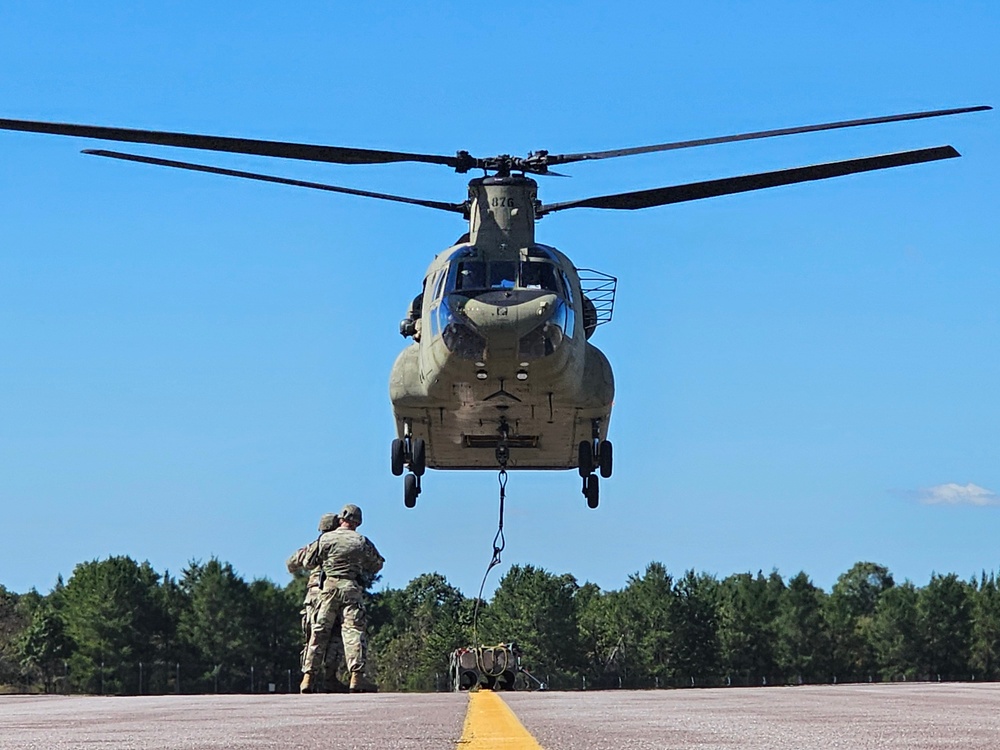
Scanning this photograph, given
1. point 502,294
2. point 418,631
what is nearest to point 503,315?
point 502,294

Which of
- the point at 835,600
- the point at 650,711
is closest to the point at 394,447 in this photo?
the point at 650,711

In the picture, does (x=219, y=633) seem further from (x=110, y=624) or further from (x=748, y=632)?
(x=748, y=632)

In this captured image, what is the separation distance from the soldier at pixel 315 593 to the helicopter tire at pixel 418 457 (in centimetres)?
571

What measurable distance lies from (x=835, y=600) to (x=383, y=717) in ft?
507

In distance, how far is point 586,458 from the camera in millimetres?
27641

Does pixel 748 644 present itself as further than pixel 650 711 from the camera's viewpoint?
Yes

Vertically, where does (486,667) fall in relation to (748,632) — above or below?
below

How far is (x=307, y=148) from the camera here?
2391 centimetres

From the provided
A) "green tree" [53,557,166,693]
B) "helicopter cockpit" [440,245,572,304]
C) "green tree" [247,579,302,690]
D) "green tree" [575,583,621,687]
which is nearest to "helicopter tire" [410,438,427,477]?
"helicopter cockpit" [440,245,572,304]

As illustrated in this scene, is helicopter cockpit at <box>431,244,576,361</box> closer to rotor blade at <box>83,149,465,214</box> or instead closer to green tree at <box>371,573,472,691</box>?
rotor blade at <box>83,149,465,214</box>

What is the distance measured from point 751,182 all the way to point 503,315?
15.6ft

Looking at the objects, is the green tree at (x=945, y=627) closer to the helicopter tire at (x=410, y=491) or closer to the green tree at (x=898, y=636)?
the green tree at (x=898, y=636)

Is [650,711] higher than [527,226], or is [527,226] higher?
[527,226]

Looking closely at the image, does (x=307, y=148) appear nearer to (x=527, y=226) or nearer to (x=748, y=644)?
(x=527, y=226)
